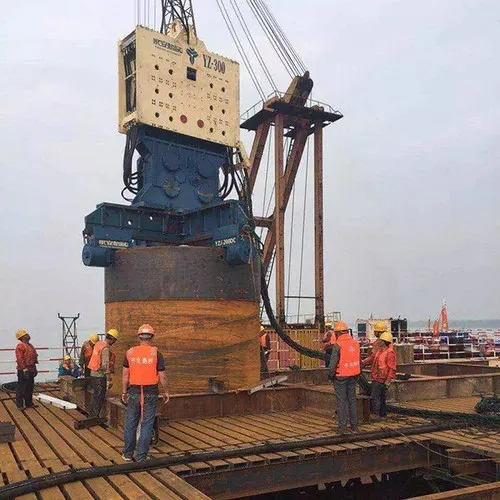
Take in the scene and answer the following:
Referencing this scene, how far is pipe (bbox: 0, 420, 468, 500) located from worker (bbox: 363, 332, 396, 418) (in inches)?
44.2

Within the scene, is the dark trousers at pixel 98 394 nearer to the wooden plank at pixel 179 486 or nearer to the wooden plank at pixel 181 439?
the wooden plank at pixel 181 439

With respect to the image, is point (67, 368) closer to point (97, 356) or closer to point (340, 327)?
point (97, 356)

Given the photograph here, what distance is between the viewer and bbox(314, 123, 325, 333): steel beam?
29.7 metres

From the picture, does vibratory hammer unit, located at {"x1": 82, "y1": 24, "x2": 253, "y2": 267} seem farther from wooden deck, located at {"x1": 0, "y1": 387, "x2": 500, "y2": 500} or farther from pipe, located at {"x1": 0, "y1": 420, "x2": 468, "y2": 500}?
pipe, located at {"x1": 0, "y1": 420, "x2": 468, "y2": 500}

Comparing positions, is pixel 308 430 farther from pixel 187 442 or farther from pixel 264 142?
pixel 264 142

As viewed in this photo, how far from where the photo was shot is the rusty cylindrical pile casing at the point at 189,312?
10195 mm

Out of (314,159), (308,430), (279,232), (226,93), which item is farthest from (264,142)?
(308,430)

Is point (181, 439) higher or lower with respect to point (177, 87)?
lower

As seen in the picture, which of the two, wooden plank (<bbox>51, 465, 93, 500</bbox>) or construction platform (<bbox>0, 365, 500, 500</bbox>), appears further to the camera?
construction platform (<bbox>0, 365, 500, 500</bbox>)

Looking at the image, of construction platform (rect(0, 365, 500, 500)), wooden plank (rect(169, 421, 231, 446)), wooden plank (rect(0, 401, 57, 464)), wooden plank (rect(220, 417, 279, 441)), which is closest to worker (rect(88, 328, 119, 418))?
construction platform (rect(0, 365, 500, 500))

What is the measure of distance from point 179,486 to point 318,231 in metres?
25.6

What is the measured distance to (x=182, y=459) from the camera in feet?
21.5

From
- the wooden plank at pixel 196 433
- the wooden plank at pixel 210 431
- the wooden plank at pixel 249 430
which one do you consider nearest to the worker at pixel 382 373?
the wooden plank at pixel 249 430

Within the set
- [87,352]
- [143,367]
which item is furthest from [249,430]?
[87,352]
